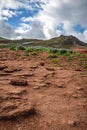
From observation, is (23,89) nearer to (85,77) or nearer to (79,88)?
(79,88)

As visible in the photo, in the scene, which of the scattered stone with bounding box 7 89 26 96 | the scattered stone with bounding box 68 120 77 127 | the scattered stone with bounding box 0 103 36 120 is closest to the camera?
the scattered stone with bounding box 0 103 36 120

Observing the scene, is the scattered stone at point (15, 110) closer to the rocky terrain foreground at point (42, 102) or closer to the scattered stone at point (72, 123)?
the rocky terrain foreground at point (42, 102)

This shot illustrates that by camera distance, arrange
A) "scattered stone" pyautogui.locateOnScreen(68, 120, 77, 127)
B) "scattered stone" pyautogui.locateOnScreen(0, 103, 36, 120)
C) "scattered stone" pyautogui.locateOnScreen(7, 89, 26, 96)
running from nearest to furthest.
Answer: "scattered stone" pyautogui.locateOnScreen(0, 103, 36, 120)
"scattered stone" pyautogui.locateOnScreen(68, 120, 77, 127)
"scattered stone" pyautogui.locateOnScreen(7, 89, 26, 96)

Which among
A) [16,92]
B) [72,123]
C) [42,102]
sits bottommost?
[72,123]

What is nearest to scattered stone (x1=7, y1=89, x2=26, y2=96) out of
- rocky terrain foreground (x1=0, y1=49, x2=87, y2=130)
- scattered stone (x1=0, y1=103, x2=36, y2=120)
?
rocky terrain foreground (x1=0, y1=49, x2=87, y2=130)

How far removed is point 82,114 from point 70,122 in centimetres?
87

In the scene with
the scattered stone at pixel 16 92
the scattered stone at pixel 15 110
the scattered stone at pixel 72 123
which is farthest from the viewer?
the scattered stone at pixel 16 92

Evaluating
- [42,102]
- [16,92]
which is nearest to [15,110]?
[42,102]

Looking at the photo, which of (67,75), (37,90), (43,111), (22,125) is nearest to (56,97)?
(37,90)

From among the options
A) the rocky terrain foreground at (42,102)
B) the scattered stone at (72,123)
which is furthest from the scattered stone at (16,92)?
the scattered stone at (72,123)

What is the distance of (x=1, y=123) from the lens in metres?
6.50

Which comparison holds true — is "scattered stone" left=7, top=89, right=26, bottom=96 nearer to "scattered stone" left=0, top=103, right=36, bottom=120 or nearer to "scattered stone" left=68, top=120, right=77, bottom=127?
"scattered stone" left=0, top=103, right=36, bottom=120

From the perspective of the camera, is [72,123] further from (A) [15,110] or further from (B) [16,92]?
(B) [16,92]

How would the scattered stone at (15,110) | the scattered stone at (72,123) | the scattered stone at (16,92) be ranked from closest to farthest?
the scattered stone at (15,110), the scattered stone at (72,123), the scattered stone at (16,92)
